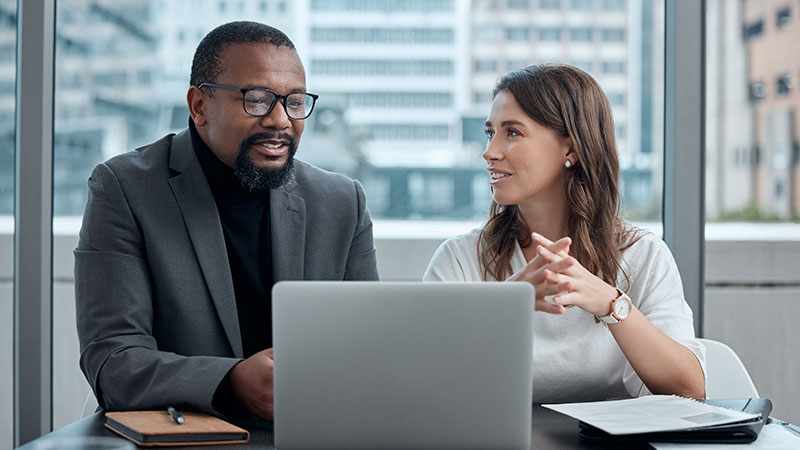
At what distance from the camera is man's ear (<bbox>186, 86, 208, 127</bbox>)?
6.50 ft

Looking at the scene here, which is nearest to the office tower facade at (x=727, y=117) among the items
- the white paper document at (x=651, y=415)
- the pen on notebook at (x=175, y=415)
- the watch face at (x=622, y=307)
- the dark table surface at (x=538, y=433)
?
the watch face at (x=622, y=307)

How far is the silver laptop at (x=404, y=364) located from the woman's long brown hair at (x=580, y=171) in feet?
2.99

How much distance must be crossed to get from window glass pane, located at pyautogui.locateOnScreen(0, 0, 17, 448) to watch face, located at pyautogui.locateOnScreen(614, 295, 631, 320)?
215cm

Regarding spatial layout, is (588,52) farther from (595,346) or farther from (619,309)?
(619,309)

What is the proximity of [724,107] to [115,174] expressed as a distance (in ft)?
7.09

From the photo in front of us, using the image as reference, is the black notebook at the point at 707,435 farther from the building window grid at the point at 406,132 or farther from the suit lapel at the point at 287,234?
the building window grid at the point at 406,132

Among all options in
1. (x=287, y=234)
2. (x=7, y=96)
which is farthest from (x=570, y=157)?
(x=7, y=96)

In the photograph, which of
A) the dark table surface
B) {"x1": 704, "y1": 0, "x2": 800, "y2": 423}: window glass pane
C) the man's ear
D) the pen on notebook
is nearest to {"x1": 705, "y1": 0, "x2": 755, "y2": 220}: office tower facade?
{"x1": 704, "y1": 0, "x2": 800, "y2": 423}: window glass pane

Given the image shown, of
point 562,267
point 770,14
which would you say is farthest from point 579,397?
point 770,14

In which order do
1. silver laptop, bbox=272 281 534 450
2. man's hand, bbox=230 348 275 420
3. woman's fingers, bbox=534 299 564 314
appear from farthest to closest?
woman's fingers, bbox=534 299 564 314
man's hand, bbox=230 348 275 420
silver laptop, bbox=272 281 534 450

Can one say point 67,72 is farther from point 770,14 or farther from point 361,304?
point 770,14

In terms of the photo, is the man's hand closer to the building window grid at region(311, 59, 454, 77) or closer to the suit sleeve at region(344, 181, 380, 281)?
the suit sleeve at region(344, 181, 380, 281)

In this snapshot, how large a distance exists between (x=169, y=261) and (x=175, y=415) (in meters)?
0.56

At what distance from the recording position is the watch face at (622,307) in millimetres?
1610
